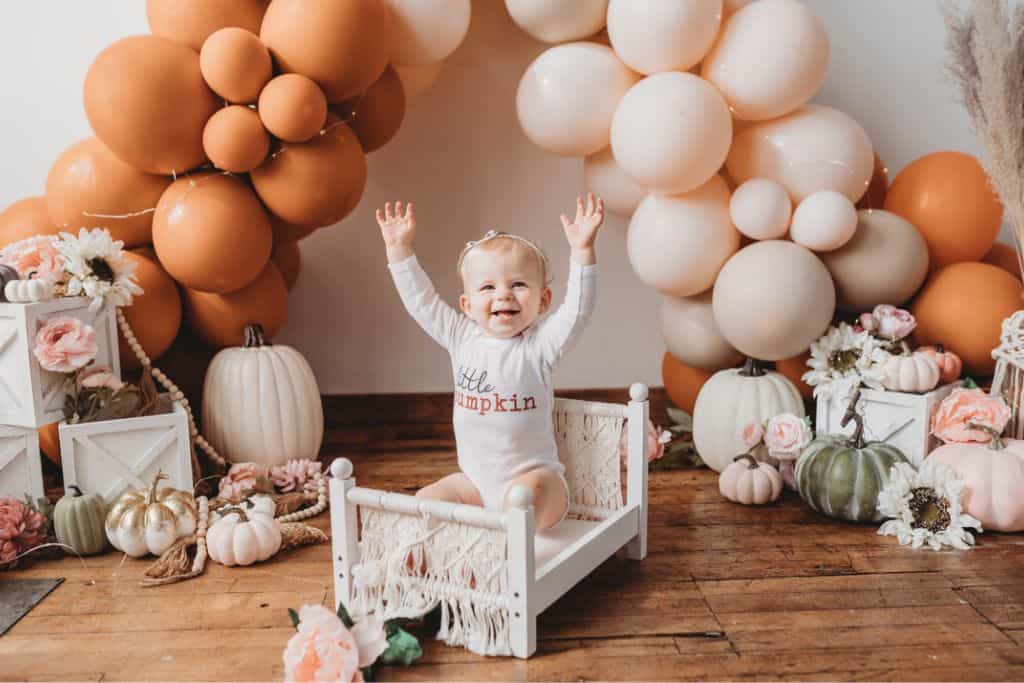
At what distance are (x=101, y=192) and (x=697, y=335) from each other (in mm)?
1595

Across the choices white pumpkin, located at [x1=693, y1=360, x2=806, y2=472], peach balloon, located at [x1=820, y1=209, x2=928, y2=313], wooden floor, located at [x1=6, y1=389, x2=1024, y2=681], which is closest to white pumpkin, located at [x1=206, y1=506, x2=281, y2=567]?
wooden floor, located at [x1=6, y1=389, x2=1024, y2=681]

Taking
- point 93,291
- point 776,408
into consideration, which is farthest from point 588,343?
point 93,291

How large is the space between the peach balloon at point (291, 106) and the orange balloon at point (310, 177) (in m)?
0.06

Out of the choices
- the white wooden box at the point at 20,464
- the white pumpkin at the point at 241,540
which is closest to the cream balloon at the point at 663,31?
the white pumpkin at the point at 241,540

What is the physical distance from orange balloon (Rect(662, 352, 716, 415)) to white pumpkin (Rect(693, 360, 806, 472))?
7.7 inches

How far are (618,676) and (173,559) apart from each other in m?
0.96

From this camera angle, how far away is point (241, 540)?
6.01 ft

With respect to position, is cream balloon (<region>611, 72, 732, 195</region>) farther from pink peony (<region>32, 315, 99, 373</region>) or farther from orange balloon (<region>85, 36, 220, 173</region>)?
pink peony (<region>32, 315, 99, 373</region>)

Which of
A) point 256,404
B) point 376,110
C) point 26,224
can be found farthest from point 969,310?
point 26,224

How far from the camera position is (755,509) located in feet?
7.16

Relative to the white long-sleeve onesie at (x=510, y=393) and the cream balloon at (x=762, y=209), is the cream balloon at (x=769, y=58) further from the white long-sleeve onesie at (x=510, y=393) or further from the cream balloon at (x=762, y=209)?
the white long-sleeve onesie at (x=510, y=393)

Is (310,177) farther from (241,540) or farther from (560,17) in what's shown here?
(241,540)

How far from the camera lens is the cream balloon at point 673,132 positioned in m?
2.12

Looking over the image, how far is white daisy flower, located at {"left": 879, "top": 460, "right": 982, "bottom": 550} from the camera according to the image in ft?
6.30
